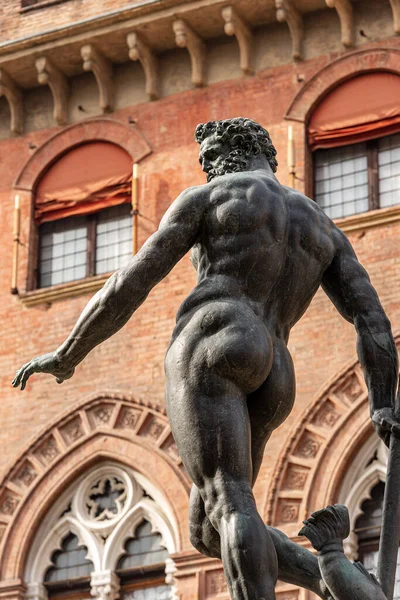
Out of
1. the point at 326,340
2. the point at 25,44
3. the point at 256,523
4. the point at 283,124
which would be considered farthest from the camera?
the point at 25,44

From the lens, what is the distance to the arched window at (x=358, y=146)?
20.6m

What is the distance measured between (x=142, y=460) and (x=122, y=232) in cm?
285

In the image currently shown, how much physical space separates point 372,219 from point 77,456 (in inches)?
162

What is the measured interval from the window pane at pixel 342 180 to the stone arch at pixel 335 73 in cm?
52

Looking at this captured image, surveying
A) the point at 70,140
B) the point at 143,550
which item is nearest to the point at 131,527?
the point at 143,550

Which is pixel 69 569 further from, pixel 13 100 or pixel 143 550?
pixel 13 100

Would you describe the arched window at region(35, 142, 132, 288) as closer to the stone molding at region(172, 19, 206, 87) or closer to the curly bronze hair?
the stone molding at region(172, 19, 206, 87)

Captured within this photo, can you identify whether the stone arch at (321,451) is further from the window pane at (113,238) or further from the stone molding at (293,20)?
the stone molding at (293,20)

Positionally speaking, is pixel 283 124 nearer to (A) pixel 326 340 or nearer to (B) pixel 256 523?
(A) pixel 326 340

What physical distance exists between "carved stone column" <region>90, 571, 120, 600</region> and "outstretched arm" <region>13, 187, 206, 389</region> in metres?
12.9

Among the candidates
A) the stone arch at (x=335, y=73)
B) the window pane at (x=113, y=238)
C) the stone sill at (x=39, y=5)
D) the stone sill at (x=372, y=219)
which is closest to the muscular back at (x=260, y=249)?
the stone sill at (x=372, y=219)

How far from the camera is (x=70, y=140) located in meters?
22.8

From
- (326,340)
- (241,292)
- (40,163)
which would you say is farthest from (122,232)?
(241,292)

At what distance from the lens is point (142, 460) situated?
67.4 ft
